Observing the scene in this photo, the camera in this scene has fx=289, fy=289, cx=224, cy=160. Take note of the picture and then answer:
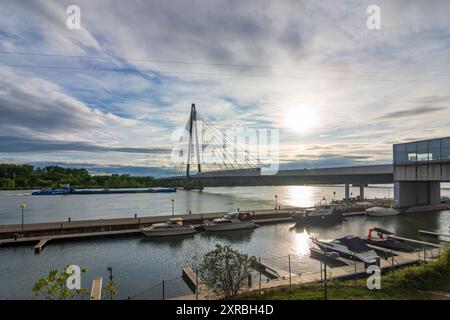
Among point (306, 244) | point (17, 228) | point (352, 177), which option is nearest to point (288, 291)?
point (306, 244)

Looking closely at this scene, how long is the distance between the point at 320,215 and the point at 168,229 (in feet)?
75.6

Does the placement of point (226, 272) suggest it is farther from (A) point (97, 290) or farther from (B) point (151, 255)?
(B) point (151, 255)

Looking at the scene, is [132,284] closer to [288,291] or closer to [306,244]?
[288,291]

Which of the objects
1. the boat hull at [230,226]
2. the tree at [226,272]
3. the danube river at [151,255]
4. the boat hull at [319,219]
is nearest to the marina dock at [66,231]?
the danube river at [151,255]

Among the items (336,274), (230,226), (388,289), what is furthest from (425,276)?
(230,226)

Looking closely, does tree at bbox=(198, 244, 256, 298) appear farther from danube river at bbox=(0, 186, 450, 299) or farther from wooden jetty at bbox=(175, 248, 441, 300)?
danube river at bbox=(0, 186, 450, 299)

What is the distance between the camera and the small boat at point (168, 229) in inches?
1347

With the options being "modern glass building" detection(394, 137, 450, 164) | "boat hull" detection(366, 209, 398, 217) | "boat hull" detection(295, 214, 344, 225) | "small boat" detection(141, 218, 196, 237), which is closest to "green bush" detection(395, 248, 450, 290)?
"small boat" detection(141, 218, 196, 237)

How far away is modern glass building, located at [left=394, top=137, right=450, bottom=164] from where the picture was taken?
4112 centimetres

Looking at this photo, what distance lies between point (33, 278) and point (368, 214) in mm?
48115

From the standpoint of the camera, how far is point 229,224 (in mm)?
38156

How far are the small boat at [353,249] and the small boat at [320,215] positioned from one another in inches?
679

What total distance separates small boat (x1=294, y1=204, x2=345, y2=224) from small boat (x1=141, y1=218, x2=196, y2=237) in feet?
54.8

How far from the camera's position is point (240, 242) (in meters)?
32.4
